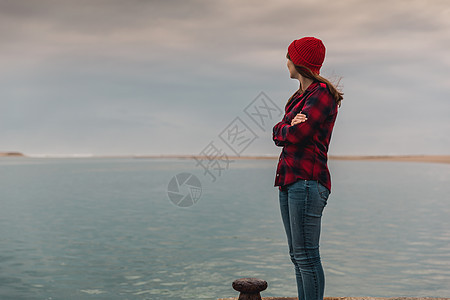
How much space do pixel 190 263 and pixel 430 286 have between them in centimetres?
614

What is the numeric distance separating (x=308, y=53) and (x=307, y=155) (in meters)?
0.82

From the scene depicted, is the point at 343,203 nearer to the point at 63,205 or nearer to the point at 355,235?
the point at 355,235

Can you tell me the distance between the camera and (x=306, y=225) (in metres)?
3.62

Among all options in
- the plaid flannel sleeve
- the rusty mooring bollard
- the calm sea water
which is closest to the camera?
the plaid flannel sleeve

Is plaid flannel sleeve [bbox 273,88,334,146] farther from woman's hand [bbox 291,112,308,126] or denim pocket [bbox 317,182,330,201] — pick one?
denim pocket [bbox 317,182,330,201]

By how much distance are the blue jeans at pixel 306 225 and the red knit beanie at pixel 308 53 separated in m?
0.95

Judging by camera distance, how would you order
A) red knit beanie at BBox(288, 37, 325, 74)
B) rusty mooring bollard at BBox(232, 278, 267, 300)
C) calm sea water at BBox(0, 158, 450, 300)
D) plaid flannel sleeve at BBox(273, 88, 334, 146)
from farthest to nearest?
1. calm sea water at BBox(0, 158, 450, 300)
2. rusty mooring bollard at BBox(232, 278, 267, 300)
3. red knit beanie at BBox(288, 37, 325, 74)
4. plaid flannel sleeve at BBox(273, 88, 334, 146)

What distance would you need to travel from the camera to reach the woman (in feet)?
11.7

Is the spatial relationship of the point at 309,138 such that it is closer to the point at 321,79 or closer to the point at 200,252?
the point at 321,79

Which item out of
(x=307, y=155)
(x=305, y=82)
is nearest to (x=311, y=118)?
(x=307, y=155)

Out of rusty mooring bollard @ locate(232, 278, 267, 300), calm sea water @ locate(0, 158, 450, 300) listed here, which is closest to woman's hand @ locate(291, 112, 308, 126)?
rusty mooring bollard @ locate(232, 278, 267, 300)

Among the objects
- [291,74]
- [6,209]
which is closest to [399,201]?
[6,209]

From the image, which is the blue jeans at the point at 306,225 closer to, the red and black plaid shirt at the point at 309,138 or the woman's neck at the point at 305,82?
the red and black plaid shirt at the point at 309,138

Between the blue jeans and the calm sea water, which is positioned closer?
the blue jeans
